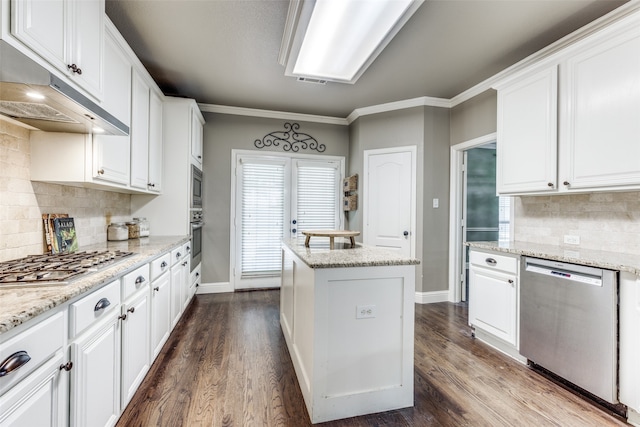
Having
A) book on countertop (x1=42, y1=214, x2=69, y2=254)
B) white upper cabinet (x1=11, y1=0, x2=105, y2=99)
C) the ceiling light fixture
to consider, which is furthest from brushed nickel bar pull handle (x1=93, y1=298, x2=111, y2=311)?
the ceiling light fixture

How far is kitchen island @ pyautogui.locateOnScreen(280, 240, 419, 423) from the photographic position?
5.25ft

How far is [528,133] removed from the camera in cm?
243

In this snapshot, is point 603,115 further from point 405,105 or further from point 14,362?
point 14,362

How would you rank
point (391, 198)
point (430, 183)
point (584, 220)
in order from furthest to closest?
point (391, 198)
point (430, 183)
point (584, 220)

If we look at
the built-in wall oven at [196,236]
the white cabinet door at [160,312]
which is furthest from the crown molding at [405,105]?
the white cabinet door at [160,312]

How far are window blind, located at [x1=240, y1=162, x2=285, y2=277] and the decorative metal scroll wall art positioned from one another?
1.02 ft

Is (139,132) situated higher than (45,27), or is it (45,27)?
(45,27)

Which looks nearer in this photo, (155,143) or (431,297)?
(155,143)

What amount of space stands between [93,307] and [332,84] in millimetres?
3005

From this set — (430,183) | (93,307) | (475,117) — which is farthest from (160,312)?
(475,117)

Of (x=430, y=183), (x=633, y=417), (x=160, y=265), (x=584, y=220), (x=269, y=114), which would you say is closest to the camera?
(x=633, y=417)

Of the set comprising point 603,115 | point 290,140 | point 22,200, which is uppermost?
point 290,140

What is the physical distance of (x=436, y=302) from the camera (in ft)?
12.3

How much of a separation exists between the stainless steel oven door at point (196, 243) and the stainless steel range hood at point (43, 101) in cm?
176
